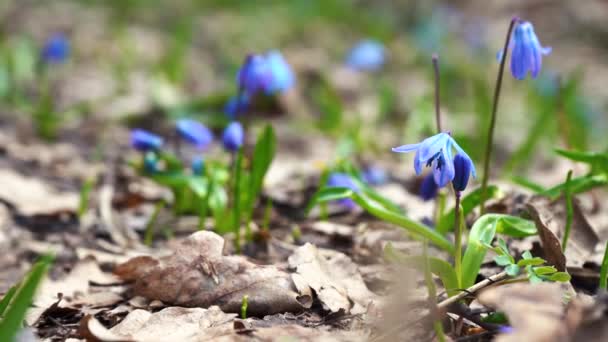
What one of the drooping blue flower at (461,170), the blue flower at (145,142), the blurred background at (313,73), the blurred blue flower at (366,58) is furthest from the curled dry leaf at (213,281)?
the blurred blue flower at (366,58)

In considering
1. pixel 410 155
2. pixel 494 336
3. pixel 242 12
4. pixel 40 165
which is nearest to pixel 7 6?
pixel 242 12

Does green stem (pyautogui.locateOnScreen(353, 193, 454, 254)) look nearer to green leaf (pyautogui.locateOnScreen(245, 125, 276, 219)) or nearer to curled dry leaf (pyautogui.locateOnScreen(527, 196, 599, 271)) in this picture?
curled dry leaf (pyautogui.locateOnScreen(527, 196, 599, 271))

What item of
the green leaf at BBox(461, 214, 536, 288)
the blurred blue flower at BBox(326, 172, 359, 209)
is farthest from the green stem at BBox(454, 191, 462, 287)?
the blurred blue flower at BBox(326, 172, 359, 209)

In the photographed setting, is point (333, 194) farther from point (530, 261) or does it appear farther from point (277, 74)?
point (277, 74)

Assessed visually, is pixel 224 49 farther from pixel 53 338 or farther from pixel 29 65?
pixel 53 338

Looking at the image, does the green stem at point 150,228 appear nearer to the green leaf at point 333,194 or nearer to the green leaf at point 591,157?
the green leaf at point 333,194

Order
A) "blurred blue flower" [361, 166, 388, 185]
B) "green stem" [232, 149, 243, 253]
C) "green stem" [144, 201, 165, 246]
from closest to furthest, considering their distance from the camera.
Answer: "green stem" [232, 149, 243, 253]
"green stem" [144, 201, 165, 246]
"blurred blue flower" [361, 166, 388, 185]

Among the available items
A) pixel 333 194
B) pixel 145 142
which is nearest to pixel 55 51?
pixel 145 142
